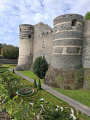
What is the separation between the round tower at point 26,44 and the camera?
32.4 meters

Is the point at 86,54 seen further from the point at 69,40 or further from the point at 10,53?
the point at 10,53

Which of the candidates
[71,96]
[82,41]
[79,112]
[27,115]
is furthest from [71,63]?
[27,115]

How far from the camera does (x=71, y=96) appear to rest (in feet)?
46.0

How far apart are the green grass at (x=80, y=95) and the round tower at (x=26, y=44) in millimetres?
18926

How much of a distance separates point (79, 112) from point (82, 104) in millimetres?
1888

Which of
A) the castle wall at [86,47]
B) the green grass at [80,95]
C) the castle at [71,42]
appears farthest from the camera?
→ the castle at [71,42]

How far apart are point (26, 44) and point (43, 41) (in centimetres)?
810

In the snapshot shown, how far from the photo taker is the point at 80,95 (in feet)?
47.0

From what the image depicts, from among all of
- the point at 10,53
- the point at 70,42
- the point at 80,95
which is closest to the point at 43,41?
the point at 70,42

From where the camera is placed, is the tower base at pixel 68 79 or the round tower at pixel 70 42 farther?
the round tower at pixel 70 42

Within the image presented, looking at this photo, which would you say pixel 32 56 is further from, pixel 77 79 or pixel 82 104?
pixel 82 104

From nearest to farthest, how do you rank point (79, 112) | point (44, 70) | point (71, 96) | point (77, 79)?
point (79, 112)
point (71, 96)
point (77, 79)
point (44, 70)

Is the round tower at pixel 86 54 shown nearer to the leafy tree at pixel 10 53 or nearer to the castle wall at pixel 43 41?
the castle wall at pixel 43 41

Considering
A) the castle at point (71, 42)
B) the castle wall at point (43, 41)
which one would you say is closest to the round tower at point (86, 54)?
the castle at point (71, 42)
